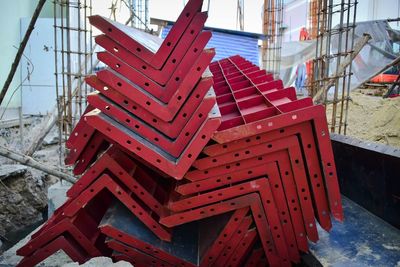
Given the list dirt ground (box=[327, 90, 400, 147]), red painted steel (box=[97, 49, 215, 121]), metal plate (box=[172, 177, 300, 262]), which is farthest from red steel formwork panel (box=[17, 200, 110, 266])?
dirt ground (box=[327, 90, 400, 147])

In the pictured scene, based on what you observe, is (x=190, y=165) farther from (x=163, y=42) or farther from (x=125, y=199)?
(x=163, y=42)

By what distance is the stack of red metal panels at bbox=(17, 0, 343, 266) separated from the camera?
8.20 ft

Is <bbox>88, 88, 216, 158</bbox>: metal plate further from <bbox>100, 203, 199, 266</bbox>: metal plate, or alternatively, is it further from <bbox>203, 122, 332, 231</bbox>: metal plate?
<bbox>100, 203, 199, 266</bbox>: metal plate

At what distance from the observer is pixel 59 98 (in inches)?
252

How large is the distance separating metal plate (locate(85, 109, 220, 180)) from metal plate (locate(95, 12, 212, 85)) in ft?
1.43

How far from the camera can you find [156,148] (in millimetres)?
2553

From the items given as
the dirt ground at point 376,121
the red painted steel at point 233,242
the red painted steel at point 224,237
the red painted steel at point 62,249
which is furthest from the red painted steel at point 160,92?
the dirt ground at point 376,121

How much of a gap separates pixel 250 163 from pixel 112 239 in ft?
4.01

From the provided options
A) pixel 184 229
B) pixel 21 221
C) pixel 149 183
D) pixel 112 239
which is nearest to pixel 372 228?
pixel 184 229

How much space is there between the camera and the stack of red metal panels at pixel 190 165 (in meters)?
2.50

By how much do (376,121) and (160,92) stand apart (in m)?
8.14

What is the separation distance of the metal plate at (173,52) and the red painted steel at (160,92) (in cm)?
6

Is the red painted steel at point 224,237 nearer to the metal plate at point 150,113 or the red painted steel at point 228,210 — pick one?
the red painted steel at point 228,210

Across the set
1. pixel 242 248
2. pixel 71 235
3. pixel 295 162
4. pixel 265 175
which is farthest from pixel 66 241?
pixel 295 162
